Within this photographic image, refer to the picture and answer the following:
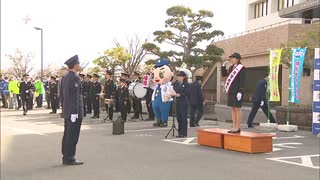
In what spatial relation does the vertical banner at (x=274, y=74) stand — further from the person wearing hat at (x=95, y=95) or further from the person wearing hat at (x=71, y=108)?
the person wearing hat at (x=71, y=108)

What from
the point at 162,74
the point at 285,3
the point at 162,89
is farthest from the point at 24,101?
the point at 285,3

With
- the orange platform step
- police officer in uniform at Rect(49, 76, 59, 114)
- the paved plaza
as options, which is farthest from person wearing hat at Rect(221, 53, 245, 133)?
police officer in uniform at Rect(49, 76, 59, 114)

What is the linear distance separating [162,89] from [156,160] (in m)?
5.55

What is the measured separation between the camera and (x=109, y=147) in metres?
9.32

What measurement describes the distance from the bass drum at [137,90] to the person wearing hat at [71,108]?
8.56 meters

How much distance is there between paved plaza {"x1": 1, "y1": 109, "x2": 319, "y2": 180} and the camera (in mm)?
6496

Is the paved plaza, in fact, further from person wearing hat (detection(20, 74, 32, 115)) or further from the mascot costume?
person wearing hat (detection(20, 74, 32, 115))

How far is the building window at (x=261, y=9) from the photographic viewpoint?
41344 mm

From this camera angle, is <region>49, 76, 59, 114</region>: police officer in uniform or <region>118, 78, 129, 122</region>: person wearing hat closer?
<region>118, 78, 129, 122</region>: person wearing hat

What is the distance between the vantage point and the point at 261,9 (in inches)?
1672

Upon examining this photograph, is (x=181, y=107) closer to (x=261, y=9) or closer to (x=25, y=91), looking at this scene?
(x=25, y=91)

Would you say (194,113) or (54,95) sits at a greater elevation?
(54,95)

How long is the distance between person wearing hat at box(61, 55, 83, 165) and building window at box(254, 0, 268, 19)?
36.6m

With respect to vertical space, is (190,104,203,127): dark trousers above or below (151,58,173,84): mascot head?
below
